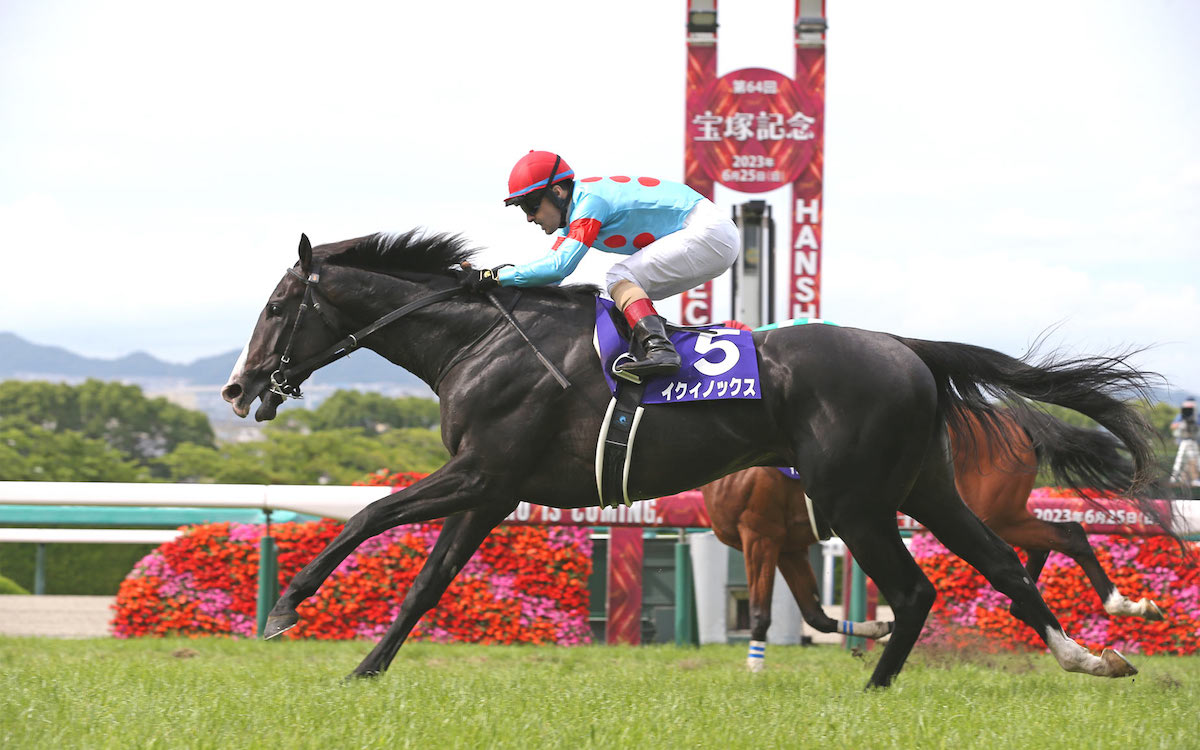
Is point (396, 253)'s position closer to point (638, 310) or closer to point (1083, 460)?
point (638, 310)

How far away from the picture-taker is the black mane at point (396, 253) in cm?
464

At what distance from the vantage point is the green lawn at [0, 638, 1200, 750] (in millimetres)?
3152

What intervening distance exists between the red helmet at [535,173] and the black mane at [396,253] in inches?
19.0

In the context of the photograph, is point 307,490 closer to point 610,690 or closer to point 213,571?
point 213,571

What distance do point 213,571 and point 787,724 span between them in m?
4.80

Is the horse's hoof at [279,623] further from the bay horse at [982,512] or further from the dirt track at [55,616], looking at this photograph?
the dirt track at [55,616]

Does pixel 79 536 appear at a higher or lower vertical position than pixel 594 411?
lower

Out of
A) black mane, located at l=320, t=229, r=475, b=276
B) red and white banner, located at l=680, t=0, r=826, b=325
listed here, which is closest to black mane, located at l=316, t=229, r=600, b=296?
black mane, located at l=320, t=229, r=475, b=276

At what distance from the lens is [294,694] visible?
12.6ft

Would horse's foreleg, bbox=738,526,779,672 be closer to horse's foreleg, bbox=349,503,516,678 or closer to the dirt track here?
horse's foreleg, bbox=349,503,516,678

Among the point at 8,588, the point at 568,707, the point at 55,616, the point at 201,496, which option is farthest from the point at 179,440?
the point at 568,707

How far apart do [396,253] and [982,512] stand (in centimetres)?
337

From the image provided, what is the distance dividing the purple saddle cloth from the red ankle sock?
0.11 metres

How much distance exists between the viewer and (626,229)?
4371mm
